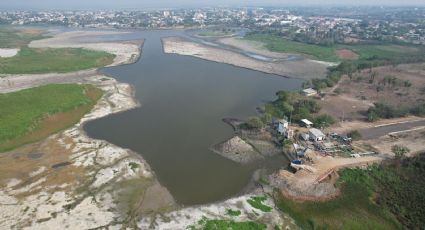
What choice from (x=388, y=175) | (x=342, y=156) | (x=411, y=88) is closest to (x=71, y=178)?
(x=342, y=156)

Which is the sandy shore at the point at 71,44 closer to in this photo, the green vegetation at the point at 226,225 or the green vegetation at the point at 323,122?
the green vegetation at the point at 323,122

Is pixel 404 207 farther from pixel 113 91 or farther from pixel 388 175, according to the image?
pixel 113 91

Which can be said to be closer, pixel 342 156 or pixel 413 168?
pixel 413 168

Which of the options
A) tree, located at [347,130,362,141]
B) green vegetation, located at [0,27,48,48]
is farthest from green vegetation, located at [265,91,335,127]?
green vegetation, located at [0,27,48,48]

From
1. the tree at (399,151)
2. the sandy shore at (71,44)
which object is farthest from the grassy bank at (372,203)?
the sandy shore at (71,44)

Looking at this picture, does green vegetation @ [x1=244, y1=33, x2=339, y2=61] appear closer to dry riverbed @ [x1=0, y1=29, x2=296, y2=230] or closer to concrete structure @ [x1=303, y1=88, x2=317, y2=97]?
concrete structure @ [x1=303, y1=88, x2=317, y2=97]

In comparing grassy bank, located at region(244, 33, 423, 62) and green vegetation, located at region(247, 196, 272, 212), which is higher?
grassy bank, located at region(244, 33, 423, 62)

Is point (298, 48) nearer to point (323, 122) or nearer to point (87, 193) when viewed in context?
point (323, 122)
